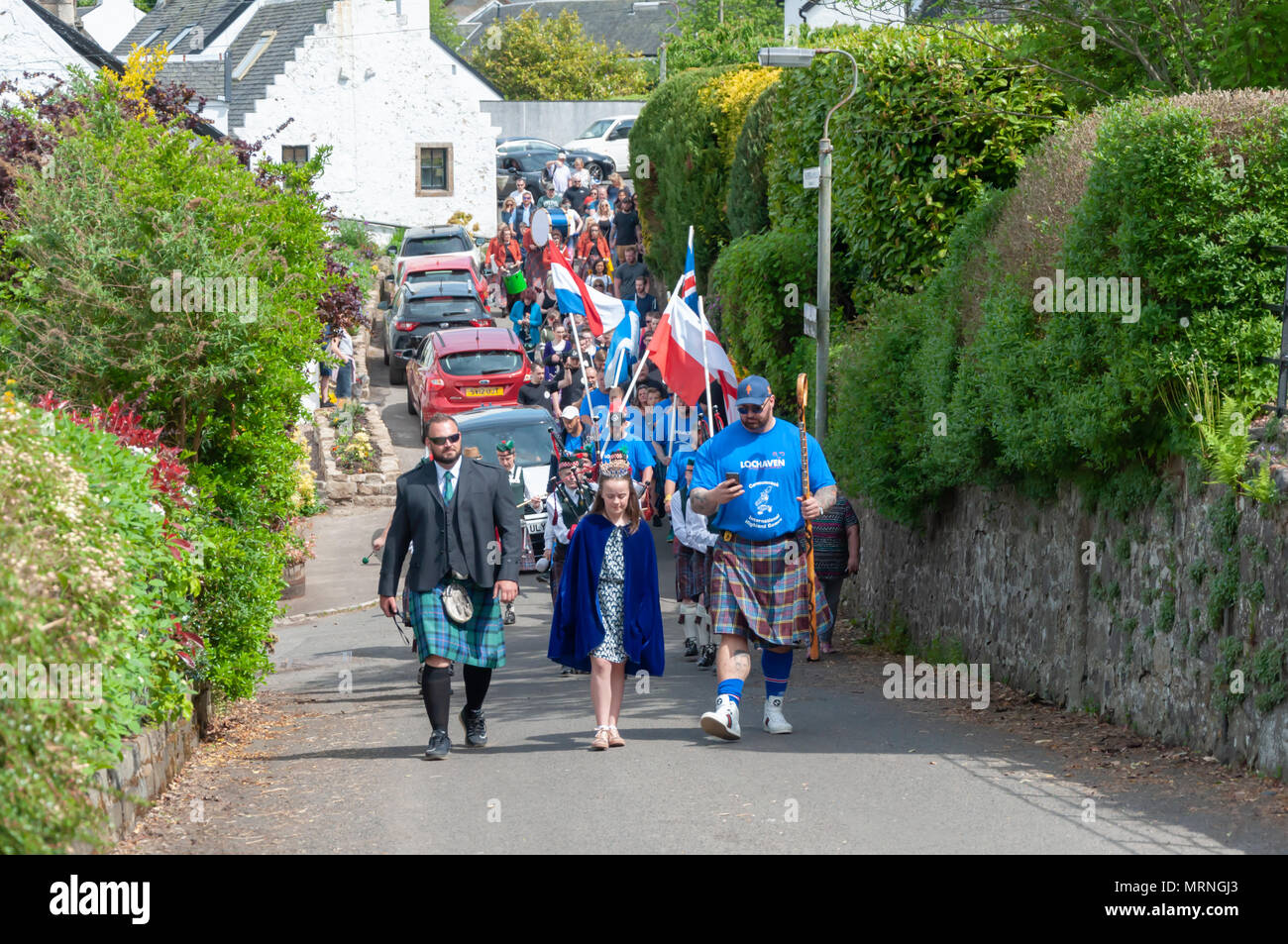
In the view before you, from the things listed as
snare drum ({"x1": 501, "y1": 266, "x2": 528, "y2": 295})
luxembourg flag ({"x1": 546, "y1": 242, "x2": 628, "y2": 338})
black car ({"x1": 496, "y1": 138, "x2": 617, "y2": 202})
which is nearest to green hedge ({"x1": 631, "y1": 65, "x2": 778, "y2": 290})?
snare drum ({"x1": 501, "y1": 266, "x2": 528, "y2": 295})

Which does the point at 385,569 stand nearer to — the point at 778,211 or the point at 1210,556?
the point at 1210,556

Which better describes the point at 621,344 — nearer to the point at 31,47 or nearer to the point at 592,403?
the point at 592,403

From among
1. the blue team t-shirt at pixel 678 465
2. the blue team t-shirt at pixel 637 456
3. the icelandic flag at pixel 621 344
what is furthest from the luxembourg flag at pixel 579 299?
the blue team t-shirt at pixel 678 465

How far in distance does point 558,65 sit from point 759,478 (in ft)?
188

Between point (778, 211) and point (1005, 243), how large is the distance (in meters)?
8.09

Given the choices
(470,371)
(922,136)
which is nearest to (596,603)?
(922,136)

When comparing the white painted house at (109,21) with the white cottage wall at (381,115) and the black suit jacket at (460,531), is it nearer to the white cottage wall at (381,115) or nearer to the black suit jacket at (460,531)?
the white cottage wall at (381,115)

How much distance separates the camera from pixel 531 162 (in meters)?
47.8

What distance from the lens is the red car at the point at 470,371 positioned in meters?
24.5

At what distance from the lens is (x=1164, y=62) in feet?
40.2

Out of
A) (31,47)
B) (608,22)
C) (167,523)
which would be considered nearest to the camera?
(167,523)

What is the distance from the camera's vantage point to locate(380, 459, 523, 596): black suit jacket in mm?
8516

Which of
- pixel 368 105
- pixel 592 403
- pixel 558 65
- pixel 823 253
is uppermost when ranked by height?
pixel 558 65

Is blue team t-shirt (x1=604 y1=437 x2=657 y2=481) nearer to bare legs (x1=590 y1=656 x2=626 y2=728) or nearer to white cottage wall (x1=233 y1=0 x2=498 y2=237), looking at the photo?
bare legs (x1=590 y1=656 x2=626 y2=728)
